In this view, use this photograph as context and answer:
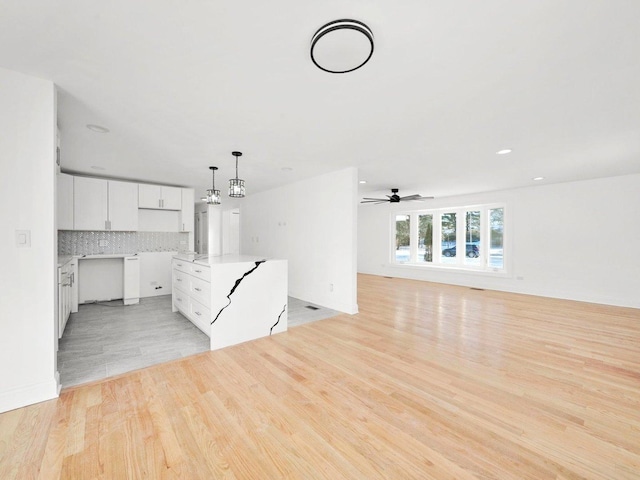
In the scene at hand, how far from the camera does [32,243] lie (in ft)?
6.62

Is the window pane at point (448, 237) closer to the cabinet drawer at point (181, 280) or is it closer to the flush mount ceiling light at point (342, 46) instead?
the cabinet drawer at point (181, 280)

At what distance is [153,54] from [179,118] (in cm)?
100

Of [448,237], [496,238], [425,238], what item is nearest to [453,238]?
[448,237]

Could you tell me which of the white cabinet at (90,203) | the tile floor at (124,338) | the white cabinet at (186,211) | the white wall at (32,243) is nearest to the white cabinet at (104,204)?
the white cabinet at (90,203)

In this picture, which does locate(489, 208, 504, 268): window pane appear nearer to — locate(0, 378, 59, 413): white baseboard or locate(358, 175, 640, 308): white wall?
locate(358, 175, 640, 308): white wall

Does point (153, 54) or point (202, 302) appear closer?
point (153, 54)

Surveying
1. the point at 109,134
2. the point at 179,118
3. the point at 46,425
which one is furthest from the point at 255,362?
the point at 109,134

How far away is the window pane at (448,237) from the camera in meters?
7.86

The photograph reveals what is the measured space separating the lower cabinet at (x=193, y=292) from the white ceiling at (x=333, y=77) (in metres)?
1.62

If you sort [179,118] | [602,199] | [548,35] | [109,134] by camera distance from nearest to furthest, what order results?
[548,35] → [179,118] → [109,134] → [602,199]

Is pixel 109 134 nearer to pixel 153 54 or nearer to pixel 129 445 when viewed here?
pixel 153 54

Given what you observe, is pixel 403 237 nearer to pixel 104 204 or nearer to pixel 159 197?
pixel 159 197

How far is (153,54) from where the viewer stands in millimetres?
1740

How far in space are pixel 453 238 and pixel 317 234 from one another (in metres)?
4.83
